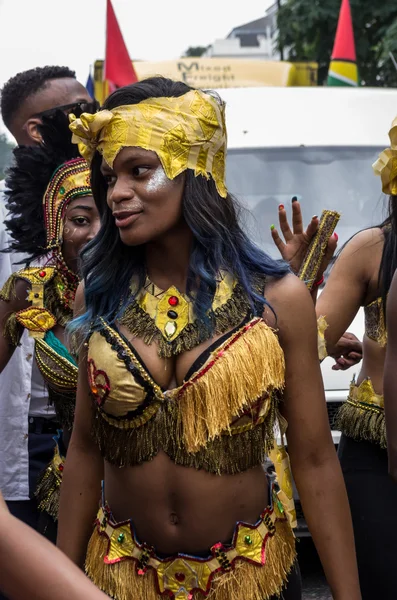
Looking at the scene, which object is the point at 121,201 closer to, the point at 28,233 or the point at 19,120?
the point at 28,233

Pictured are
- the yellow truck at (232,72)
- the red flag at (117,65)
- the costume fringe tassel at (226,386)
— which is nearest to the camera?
the costume fringe tassel at (226,386)

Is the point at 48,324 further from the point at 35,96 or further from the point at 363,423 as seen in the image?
the point at 35,96

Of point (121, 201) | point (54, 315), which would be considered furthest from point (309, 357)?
point (54, 315)

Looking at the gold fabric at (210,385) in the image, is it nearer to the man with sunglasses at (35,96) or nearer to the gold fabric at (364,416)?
the gold fabric at (364,416)

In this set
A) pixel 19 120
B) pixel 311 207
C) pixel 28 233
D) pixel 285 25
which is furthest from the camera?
pixel 285 25

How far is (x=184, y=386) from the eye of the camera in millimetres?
3156

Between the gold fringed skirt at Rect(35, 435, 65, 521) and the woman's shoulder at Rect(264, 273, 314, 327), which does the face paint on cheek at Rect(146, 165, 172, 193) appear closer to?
the woman's shoulder at Rect(264, 273, 314, 327)

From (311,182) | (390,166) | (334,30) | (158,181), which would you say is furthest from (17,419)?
(334,30)

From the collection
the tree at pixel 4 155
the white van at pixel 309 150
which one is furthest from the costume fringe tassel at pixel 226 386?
the white van at pixel 309 150

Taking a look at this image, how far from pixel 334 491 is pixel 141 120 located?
120 cm

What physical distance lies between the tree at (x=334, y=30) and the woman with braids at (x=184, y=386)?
57.5ft

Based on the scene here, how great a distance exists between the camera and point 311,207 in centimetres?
729

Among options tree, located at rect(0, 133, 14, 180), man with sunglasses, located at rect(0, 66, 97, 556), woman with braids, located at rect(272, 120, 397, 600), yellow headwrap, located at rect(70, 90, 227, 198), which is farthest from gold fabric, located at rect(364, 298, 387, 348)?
tree, located at rect(0, 133, 14, 180)

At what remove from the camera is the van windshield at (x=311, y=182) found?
7.31 metres
